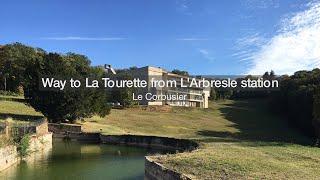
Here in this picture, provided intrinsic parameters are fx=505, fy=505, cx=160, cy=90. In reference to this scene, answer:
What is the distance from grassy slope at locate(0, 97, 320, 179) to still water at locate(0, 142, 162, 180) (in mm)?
5183

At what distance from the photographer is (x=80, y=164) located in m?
39.9

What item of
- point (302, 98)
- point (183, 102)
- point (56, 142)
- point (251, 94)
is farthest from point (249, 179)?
point (251, 94)

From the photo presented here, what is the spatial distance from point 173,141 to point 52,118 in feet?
70.1

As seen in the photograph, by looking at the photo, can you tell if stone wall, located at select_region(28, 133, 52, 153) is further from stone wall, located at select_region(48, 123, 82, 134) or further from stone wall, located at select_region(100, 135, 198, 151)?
stone wall, located at select_region(48, 123, 82, 134)

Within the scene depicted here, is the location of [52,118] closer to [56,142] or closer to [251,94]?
[56,142]

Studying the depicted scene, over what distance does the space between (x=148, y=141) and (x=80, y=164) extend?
1996cm

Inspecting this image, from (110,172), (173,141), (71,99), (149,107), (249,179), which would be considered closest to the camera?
(249,179)

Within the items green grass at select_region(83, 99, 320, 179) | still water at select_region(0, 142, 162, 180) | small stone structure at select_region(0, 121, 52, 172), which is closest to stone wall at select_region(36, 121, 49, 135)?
small stone structure at select_region(0, 121, 52, 172)

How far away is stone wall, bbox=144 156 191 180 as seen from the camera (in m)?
22.4

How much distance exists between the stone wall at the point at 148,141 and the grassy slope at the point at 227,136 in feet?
8.31

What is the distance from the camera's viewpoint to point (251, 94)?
181250mm

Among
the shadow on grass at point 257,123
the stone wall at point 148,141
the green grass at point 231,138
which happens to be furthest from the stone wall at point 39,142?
the shadow on grass at point 257,123

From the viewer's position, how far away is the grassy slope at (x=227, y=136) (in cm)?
2480

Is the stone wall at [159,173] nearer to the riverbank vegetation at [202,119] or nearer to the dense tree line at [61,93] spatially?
the riverbank vegetation at [202,119]
